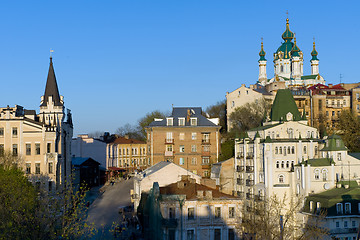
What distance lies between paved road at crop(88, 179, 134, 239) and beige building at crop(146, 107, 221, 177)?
7565mm

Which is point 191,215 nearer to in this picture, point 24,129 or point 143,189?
point 143,189

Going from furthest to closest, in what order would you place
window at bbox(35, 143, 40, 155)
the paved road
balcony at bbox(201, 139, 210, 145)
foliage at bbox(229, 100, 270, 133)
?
foliage at bbox(229, 100, 270, 133)
balcony at bbox(201, 139, 210, 145)
window at bbox(35, 143, 40, 155)
the paved road

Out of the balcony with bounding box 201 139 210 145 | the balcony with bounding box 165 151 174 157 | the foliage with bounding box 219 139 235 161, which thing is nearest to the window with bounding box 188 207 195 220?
the balcony with bounding box 165 151 174 157

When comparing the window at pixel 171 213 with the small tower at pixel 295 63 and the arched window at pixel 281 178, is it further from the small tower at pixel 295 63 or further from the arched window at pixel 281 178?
the small tower at pixel 295 63

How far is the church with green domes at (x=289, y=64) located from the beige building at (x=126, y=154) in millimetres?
40694

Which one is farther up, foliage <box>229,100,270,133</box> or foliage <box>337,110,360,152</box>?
foliage <box>229,100,270,133</box>

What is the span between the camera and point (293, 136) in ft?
218

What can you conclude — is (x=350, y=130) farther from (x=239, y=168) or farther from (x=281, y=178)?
(x=281, y=178)

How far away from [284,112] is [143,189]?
22507 mm

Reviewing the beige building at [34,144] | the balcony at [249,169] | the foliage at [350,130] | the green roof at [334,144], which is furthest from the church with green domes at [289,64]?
the beige building at [34,144]

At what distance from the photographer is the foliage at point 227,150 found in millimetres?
79562

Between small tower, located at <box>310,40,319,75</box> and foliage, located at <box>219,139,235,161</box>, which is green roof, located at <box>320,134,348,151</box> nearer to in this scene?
foliage, located at <box>219,139,235,161</box>

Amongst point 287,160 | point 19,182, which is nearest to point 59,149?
point 19,182

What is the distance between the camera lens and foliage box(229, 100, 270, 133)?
9481 centimetres
